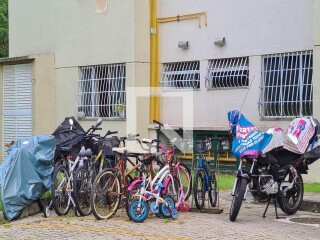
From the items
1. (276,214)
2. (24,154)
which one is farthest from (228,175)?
(24,154)

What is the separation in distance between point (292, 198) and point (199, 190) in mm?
1540

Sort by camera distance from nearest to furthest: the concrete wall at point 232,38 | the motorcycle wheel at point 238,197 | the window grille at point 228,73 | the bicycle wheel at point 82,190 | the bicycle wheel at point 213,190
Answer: the motorcycle wheel at point 238,197 < the bicycle wheel at point 82,190 < the bicycle wheel at point 213,190 < the concrete wall at point 232,38 < the window grille at point 228,73

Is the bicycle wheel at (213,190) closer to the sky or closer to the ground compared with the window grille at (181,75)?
closer to the ground

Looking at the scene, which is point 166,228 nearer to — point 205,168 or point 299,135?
point 205,168

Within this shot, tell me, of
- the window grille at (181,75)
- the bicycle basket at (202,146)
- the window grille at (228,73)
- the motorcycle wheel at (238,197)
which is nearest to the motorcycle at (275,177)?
the motorcycle wheel at (238,197)

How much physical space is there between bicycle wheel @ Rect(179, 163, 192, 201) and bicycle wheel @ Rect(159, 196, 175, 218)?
86 cm

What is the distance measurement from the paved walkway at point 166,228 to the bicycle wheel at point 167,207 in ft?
0.40

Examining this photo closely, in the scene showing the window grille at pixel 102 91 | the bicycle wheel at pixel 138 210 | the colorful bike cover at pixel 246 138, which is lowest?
the bicycle wheel at pixel 138 210

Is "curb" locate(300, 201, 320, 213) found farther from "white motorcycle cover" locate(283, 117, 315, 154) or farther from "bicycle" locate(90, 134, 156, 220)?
"bicycle" locate(90, 134, 156, 220)

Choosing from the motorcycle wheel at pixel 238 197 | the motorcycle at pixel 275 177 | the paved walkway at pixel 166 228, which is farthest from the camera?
the motorcycle at pixel 275 177

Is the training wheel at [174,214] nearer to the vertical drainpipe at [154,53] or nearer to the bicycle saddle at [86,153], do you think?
the bicycle saddle at [86,153]

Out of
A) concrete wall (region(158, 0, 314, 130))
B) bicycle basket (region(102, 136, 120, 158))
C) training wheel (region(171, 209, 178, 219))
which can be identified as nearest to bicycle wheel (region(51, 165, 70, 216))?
bicycle basket (region(102, 136, 120, 158))

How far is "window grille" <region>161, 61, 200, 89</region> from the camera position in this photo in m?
16.5

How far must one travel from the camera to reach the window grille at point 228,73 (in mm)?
15383
